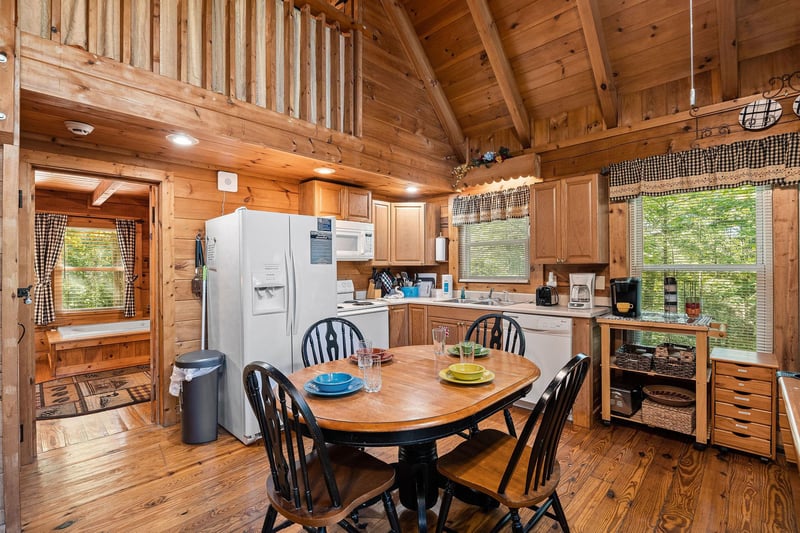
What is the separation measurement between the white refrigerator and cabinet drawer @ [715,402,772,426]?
9.55 feet

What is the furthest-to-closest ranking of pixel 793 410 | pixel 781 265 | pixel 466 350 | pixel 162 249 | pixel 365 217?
pixel 365 217, pixel 162 249, pixel 781 265, pixel 466 350, pixel 793 410

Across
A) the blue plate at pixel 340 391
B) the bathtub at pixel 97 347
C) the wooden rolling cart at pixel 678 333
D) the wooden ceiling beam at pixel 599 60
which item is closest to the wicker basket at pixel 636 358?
the wooden rolling cart at pixel 678 333

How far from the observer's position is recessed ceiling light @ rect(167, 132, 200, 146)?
2705 mm

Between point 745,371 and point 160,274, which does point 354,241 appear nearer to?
point 160,274

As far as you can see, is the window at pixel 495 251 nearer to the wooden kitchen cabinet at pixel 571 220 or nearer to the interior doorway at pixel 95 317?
the wooden kitchen cabinet at pixel 571 220

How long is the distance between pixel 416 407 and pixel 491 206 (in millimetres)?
3235

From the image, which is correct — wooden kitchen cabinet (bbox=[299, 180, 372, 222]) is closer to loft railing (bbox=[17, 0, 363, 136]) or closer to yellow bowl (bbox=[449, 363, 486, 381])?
loft railing (bbox=[17, 0, 363, 136])

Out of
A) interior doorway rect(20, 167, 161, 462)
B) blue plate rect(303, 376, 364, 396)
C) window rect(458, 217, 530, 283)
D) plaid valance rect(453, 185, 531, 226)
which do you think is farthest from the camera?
window rect(458, 217, 530, 283)

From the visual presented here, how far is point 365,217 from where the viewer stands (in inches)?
169

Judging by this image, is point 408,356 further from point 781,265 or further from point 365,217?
point 781,265

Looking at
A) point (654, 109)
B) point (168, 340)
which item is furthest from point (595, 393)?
point (168, 340)

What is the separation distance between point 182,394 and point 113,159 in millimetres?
1831

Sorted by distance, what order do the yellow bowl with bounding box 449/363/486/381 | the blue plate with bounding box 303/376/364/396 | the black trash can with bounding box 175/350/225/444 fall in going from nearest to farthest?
1. the blue plate with bounding box 303/376/364/396
2. the yellow bowl with bounding box 449/363/486/381
3. the black trash can with bounding box 175/350/225/444

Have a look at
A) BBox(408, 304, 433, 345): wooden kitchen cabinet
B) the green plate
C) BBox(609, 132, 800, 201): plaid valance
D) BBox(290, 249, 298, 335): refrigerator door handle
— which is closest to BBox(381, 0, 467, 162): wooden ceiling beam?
BBox(609, 132, 800, 201): plaid valance
